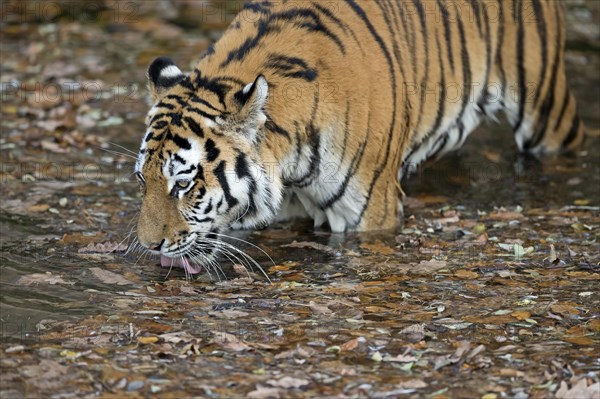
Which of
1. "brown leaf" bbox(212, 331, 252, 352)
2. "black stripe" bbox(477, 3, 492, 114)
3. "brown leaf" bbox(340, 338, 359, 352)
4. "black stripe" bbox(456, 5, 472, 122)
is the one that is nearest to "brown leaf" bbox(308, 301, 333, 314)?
"brown leaf" bbox(340, 338, 359, 352)

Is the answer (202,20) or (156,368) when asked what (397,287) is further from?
(202,20)

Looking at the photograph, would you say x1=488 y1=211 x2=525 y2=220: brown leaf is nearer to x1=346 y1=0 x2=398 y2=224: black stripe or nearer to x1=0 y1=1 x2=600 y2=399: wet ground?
x1=0 y1=1 x2=600 y2=399: wet ground

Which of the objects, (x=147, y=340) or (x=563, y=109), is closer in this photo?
(x=147, y=340)

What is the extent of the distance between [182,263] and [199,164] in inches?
25.1

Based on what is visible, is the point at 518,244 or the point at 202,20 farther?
the point at 202,20

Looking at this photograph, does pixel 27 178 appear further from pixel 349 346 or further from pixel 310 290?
pixel 349 346

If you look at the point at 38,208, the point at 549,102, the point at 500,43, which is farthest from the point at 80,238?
the point at 549,102

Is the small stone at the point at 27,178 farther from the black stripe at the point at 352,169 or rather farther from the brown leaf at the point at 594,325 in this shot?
the brown leaf at the point at 594,325

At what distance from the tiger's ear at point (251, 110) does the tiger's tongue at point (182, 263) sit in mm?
771

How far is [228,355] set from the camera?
186 inches

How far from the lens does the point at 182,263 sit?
5969 millimetres

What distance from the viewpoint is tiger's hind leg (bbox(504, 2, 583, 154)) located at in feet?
25.2

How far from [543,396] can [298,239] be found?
2.55 metres

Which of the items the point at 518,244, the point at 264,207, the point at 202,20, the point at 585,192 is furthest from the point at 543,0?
the point at 202,20
